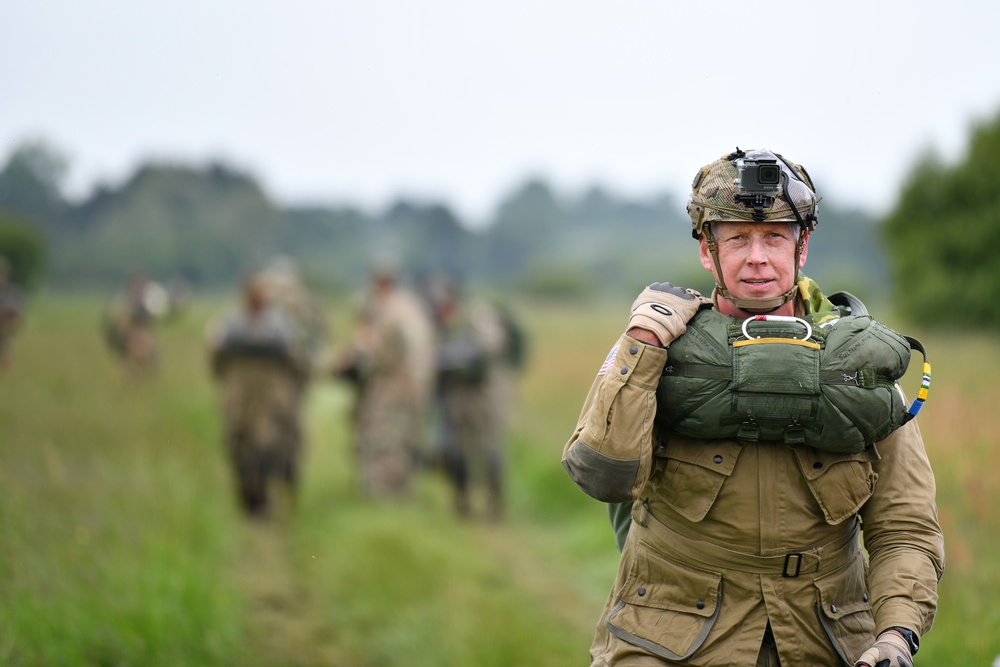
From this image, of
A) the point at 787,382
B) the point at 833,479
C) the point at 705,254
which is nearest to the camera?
the point at 787,382

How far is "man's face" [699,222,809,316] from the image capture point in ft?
9.74

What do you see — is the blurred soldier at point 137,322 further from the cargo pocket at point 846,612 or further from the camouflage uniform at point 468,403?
the cargo pocket at point 846,612

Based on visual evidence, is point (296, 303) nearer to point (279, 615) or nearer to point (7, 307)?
point (7, 307)

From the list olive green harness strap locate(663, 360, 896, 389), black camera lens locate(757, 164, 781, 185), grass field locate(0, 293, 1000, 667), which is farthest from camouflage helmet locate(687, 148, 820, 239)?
grass field locate(0, 293, 1000, 667)

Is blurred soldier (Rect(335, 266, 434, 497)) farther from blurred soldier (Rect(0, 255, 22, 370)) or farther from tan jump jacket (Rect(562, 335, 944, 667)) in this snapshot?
tan jump jacket (Rect(562, 335, 944, 667))

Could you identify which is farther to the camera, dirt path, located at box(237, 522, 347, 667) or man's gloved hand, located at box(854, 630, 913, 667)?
dirt path, located at box(237, 522, 347, 667)

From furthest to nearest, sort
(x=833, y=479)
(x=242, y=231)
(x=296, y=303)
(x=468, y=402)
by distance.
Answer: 1. (x=242, y=231)
2. (x=296, y=303)
3. (x=468, y=402)
4. (x=833, y=479)

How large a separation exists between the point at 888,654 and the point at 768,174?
126 centimetres

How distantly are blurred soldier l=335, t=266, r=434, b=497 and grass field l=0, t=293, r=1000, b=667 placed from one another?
45 cm

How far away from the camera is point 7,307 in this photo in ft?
32.8

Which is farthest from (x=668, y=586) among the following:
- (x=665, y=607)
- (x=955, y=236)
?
(x=955, y=236)

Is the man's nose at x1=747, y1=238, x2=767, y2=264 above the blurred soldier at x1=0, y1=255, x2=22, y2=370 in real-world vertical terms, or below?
above

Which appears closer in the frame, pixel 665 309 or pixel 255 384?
pixel 665 309

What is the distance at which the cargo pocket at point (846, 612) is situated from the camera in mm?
2924
